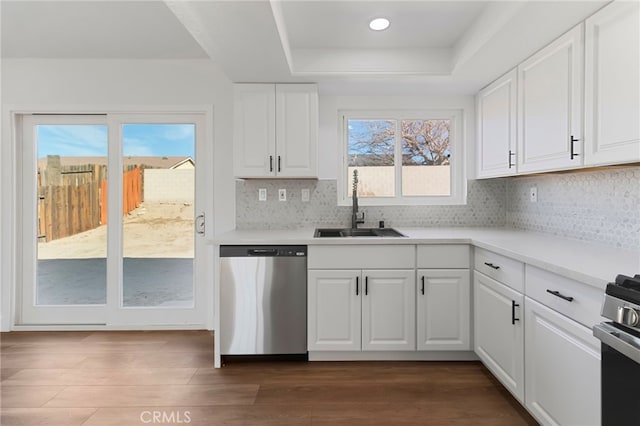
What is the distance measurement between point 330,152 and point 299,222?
2.35ft

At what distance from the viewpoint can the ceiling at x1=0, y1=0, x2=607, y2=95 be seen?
1.92m

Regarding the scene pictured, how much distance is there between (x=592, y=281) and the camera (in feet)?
4.23

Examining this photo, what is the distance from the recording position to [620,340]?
1.07 m

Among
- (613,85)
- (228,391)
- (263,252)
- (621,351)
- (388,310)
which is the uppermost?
(613,85)

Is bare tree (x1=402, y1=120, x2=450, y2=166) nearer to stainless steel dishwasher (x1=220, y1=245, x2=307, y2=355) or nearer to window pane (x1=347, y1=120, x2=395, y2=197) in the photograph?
window pane (x1=347, y1=120, x2=395, y2=197)

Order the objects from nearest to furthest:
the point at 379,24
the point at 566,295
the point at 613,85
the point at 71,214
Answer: the point at 566,295 → the point at 613,85 → the point at 379,24 → the point at 71,214

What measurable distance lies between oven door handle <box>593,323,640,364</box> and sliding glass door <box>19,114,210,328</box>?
294cm

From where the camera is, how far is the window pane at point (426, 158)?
10.9ft

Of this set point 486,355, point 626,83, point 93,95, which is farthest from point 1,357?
point 626,83

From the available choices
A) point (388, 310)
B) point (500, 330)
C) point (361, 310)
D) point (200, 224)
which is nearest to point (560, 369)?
point (500, 330)

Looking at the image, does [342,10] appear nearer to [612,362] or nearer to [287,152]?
[287,152]

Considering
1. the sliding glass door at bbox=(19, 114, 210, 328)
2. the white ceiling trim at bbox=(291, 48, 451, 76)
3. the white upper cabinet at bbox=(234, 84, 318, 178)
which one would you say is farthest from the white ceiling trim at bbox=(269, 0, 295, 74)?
the sliding glass door at bbox=(19, 114, 210, 328)

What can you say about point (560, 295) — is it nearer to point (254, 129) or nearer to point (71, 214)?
point (254, 129)

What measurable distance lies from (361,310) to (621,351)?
160 cm
